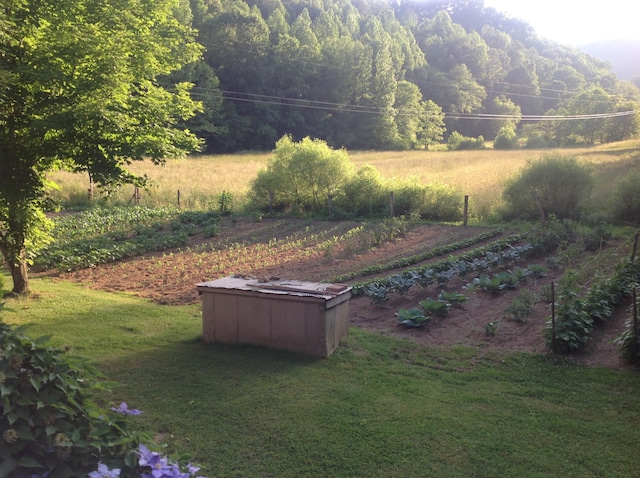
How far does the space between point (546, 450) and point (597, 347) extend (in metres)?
3.06

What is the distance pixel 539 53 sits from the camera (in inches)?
3703

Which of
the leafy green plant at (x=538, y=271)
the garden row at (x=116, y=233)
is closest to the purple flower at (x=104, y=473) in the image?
the leafy green plant at (x=538, y=271)

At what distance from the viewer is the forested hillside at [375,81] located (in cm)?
5688

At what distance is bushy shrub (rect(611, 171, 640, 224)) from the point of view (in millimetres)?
16953

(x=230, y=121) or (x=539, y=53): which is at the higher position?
(x=539, y=53)

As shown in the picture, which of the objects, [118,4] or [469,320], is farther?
[118,4]

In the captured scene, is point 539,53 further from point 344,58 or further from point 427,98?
point 344,58

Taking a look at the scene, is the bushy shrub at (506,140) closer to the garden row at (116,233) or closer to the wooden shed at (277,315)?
the garden row at (116,233)

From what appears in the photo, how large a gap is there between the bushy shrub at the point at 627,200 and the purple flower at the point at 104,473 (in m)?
18.4

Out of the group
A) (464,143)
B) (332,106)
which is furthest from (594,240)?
(332,106)

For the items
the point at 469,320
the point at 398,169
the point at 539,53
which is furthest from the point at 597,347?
the point at 539,53

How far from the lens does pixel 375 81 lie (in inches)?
2704

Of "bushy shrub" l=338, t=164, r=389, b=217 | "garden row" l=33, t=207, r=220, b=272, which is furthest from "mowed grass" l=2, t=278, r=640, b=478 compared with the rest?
"bushy shrub" l=338, t=164, r=389, b=217

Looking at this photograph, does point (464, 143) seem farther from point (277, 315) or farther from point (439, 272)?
point (277, 315)
